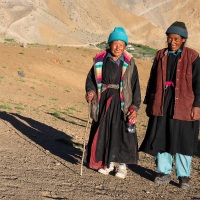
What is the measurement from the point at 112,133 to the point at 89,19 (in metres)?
73.1

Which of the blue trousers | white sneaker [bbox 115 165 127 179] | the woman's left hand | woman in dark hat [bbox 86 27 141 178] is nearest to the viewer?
the woman's left hand

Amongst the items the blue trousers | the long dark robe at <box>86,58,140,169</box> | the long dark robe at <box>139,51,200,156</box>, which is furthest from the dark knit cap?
the blue trousers

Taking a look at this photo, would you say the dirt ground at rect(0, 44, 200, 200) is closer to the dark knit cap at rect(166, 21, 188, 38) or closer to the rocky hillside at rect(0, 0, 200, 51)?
the dark knit cap at rect(166, 21, 188, 38)

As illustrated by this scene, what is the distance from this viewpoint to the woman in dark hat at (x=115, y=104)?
547 cm

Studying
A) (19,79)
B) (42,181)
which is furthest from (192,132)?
(19,79)

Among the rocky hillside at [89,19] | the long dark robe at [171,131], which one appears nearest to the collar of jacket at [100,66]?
the long dark robe at [171,131]

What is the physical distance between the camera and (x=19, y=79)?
18.8 metres

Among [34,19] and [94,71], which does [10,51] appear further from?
[34,19]

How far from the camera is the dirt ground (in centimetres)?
488

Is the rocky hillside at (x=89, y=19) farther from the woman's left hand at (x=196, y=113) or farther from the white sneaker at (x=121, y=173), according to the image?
the woman's left hand at (x=196, y=113)

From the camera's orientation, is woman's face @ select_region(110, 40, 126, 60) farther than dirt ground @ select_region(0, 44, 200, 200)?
Yes

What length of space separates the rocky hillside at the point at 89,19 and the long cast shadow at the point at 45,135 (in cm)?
3650

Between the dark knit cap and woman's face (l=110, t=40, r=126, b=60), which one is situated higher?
the dark knit cap

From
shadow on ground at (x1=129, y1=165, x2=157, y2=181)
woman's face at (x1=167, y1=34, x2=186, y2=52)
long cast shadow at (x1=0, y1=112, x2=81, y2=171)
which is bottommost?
long cast shadow at (x1=0, y1=112, x2=81, y2=171)
